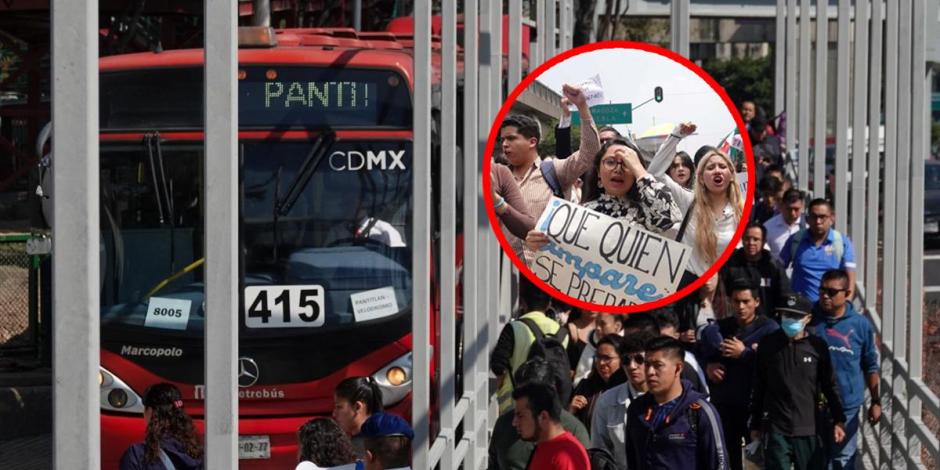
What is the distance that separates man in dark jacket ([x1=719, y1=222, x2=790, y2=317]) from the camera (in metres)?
10.5

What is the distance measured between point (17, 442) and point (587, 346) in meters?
5.26

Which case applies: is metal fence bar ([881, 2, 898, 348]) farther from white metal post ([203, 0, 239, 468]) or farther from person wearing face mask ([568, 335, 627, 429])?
white metal post ([203, 0, 239, 468])

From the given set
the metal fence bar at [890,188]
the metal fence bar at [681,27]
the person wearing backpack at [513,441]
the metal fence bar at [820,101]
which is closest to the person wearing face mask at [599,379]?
the person wearing backpack at [513,441]

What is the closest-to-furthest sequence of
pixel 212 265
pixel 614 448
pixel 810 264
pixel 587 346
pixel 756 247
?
pixel 212 265 < pixel 614 448 < pixel 587 346 < pixel 756 247 < pixel 810 264

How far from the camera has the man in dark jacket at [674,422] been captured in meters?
7.44

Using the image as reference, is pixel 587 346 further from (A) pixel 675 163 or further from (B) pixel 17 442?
(B) pixel 17 442

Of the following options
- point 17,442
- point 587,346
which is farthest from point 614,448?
point 17,442

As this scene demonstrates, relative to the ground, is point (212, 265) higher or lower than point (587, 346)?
higher

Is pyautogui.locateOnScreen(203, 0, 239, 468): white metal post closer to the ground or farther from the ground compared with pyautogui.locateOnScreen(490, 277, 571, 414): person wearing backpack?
farther from the ground

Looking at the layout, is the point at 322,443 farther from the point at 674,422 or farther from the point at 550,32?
the point at 550,32

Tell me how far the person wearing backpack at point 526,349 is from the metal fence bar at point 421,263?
1648 mm

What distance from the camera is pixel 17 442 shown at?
40.6 ft

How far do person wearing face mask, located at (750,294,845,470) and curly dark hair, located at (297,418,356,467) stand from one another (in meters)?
3.92

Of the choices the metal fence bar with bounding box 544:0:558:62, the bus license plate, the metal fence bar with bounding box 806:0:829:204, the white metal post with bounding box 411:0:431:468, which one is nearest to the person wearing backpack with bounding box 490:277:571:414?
the bus license plate
